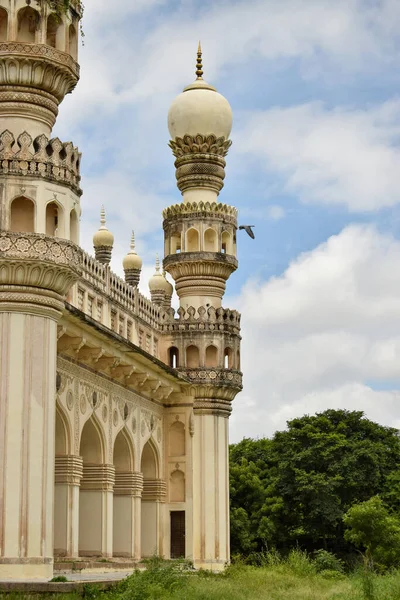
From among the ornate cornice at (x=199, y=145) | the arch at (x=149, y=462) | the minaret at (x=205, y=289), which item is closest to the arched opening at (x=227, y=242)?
the minaret at (x=205, y=289)

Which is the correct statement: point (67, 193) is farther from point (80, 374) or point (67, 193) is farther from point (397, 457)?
point (397, 457)

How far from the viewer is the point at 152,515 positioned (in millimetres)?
31828

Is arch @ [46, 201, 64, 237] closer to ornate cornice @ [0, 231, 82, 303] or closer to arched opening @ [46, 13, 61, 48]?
ornate cornice @ [0, 231, 82, 303]

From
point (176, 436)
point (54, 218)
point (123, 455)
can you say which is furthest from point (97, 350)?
point (176, 436)

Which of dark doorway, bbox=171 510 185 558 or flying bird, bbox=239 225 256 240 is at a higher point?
flying bird, bbox=239 225 256 240

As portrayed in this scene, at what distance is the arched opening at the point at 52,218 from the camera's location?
776 inches

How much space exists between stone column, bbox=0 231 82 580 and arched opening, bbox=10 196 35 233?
22.8 inches

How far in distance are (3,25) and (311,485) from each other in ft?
98.3

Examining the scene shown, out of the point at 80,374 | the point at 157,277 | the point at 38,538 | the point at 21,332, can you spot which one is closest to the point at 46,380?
the point at 21,332

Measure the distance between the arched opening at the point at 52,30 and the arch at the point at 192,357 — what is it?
1397 centimetres

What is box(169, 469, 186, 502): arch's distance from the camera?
107 feet

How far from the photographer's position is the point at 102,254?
3494 centimetres

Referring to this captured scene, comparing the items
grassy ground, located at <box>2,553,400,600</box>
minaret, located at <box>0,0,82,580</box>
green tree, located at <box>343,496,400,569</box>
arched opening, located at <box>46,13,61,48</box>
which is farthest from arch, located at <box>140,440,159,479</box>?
arched opening, located at <box>46,13,61,48</box>

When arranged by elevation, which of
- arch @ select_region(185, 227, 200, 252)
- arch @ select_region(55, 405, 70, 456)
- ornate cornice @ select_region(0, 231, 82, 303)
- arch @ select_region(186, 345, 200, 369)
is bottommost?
arch @ select_region(55, 405, 70, 456)
